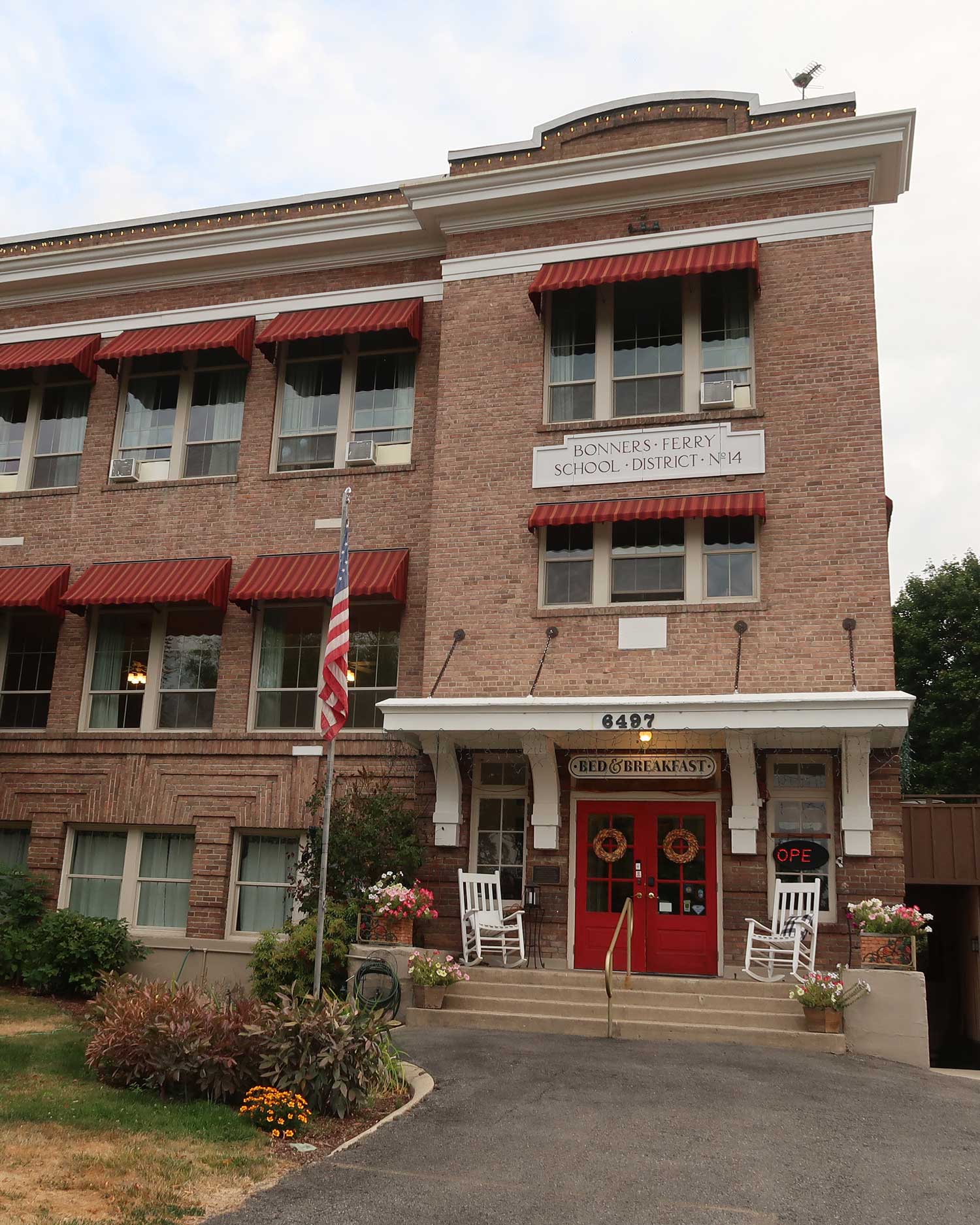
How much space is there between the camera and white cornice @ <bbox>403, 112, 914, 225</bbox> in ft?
47.8

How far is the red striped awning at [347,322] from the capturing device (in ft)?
53.9

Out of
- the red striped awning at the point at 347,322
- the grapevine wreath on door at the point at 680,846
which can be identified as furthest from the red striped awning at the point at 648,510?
the grapevine wreath on door at the point at 680,846

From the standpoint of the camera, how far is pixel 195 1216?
20.2ft

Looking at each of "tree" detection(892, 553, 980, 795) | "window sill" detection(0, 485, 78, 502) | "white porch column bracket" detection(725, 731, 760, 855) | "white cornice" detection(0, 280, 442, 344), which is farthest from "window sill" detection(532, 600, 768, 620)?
"tree" detection(892, 553, 980, 795)

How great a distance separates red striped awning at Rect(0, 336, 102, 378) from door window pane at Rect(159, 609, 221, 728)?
4374 mm

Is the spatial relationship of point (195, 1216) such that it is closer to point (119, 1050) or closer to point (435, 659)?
point (119, 1050)

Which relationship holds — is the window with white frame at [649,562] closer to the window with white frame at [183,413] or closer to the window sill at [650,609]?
the window sill at [650,609]

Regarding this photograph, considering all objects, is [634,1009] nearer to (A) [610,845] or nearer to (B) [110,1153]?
(A) [610,845]

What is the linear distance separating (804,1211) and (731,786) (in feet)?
24.2

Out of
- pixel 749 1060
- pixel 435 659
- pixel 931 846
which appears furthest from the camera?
pixel 931 846

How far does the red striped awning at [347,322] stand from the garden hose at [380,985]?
887cm

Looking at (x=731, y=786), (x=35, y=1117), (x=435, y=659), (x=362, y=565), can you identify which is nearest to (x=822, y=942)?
(x=731, y=786)

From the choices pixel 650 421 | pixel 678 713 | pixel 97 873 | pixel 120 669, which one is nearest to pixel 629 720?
pixel 678 713

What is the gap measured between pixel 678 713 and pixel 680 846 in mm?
2232
